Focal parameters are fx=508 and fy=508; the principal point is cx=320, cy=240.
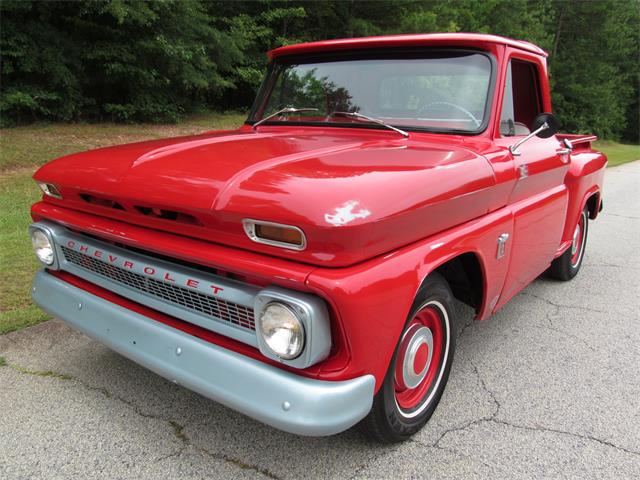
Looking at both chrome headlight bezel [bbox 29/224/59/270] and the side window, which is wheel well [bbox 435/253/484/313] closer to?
the side window

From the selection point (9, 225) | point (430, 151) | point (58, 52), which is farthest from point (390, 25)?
point (430, 151)

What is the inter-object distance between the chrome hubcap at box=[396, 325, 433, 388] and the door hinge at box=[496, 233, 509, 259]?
57 cm

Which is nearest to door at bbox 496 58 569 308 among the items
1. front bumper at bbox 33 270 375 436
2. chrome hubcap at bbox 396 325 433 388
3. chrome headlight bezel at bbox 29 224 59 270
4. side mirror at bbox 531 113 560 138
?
side mirror at bbox 531 113 560 138

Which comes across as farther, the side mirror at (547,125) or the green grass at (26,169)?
the green grass at (26,169)

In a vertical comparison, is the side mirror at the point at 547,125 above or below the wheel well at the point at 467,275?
above

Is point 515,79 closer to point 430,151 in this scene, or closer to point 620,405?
point 430,151

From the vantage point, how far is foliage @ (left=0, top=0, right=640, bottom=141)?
433 inches

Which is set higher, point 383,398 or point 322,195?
point 322,195

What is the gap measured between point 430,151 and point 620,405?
1.65 m

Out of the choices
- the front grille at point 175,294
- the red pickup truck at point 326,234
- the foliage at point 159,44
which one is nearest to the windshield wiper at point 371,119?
the red pickup truck at point 326,234

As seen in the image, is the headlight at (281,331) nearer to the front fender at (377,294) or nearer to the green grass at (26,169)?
the front fender at (377,294)

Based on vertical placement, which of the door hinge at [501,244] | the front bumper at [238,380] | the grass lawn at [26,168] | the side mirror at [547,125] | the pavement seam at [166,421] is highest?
the side mirror at [547,125]

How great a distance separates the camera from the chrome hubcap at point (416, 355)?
2209 mm

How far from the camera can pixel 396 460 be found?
2.17 meters
